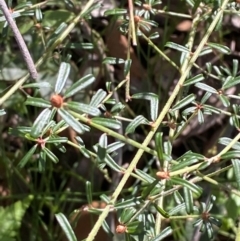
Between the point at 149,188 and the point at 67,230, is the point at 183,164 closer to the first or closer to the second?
the point at 149,188

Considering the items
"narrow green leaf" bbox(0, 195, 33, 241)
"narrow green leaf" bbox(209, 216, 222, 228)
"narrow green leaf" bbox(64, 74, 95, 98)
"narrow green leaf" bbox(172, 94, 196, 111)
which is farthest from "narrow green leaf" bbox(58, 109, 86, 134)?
"narrow green leaf" bbox(0, 195, 33, 241)

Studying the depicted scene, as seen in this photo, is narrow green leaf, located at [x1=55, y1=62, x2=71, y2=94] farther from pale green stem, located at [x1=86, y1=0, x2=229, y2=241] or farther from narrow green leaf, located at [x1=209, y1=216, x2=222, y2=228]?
narrow green leaf, located at [x1=209, y1=216, x2=222, y2=228]

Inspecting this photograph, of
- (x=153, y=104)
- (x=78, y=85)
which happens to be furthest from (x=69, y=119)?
(x=153, y=104)

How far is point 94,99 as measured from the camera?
101 cm

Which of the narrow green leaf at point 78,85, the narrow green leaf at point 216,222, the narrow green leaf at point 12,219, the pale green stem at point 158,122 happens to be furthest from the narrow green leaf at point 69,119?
the narrow green leaf at point 12,219

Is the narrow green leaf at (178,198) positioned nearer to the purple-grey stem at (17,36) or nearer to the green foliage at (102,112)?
the green foliage at (102,112)

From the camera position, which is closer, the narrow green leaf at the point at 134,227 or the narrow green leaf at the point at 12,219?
the narrow green leaf at the point at 134,227

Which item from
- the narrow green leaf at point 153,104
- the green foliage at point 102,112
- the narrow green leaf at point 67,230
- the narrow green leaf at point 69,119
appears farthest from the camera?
the green foliage at point 102,112

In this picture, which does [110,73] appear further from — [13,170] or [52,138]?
[52,138]

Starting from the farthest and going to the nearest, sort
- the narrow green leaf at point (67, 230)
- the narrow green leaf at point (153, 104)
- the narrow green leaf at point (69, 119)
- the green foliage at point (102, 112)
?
the green foliage at point (102, 112), the narrow green leaf at point (153, 104), the narrow green leaf at point (67, 230), the narrow green leaf at point (69, 119)

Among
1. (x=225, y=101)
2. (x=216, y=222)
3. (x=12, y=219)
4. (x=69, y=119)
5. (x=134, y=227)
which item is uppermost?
(x=69, y=119)

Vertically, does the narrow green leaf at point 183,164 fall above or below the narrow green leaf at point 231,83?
below

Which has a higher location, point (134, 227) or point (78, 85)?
point (78, 85)

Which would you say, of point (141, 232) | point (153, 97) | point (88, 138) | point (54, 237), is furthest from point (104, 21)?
point (141, 232)
